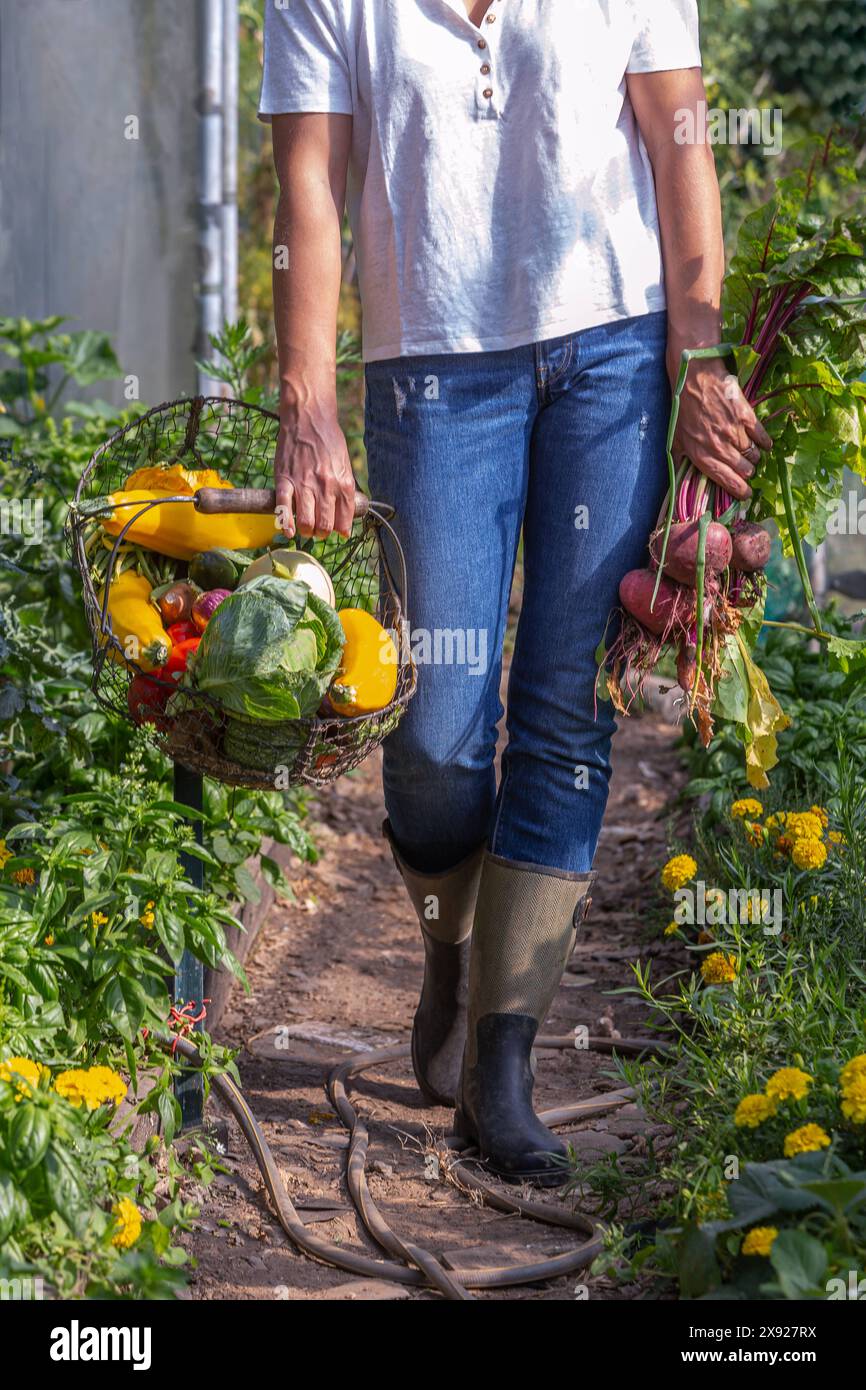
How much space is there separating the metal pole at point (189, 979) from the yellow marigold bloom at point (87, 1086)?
18.5 inches

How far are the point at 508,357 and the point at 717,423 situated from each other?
33 cm

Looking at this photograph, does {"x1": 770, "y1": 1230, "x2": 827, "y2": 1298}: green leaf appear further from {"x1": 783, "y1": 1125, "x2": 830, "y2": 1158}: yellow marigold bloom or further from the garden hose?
the garden hose

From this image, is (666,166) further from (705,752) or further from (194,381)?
(194,381)

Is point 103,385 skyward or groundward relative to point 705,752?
skyward

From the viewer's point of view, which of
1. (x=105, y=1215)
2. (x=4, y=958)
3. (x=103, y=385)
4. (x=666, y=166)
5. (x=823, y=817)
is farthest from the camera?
(x=103, y=385)

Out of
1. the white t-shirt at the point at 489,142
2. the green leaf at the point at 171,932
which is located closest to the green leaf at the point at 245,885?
the green leaf at the point at 171,932

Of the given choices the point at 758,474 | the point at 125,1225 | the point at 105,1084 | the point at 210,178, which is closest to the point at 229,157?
the point at 210,178

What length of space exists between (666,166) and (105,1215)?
5.53ft

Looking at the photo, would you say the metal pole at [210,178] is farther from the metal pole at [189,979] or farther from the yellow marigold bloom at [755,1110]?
the yellow marigold bloom at [755,1110]

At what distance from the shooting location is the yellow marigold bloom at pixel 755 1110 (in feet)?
6.08

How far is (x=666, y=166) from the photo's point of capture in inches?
88.8

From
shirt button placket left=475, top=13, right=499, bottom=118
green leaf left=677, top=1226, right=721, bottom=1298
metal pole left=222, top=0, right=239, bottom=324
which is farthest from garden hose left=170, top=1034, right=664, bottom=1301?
metal pole left=222, top=0, right=239, bottom=324
